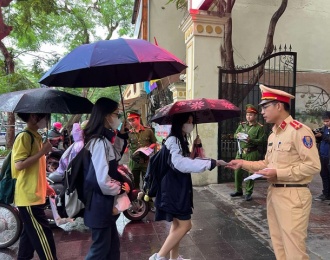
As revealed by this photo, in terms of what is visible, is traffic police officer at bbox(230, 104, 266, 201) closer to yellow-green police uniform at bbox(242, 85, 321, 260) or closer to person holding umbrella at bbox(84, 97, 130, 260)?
yellow-green police uniform at bbox(242, 85, 321, 260)

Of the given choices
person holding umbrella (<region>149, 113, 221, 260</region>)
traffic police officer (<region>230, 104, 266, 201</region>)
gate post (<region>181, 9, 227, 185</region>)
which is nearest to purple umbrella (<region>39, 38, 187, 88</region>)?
person holding umbrella (<region>149, 113, 221, 260</region>)

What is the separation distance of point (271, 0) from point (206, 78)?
5.43 meters

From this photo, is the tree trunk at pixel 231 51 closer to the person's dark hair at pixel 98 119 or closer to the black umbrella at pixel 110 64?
the black umbrella at pixel 110 64

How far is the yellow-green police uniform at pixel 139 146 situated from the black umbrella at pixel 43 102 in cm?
267

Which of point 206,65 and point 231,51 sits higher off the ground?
point 231,51

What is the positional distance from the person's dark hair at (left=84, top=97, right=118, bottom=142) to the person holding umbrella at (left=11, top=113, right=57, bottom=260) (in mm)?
684

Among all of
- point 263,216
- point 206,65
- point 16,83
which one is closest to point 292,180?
point 263,216

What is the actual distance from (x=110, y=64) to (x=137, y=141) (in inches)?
143

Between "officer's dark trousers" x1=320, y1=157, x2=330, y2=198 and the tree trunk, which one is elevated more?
the tree trunk

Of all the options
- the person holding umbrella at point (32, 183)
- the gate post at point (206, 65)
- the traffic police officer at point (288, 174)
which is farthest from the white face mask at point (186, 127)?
the gate post at point (206, 65)

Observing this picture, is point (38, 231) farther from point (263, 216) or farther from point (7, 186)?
point (263, 216)

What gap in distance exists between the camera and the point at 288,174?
2604 millimetres

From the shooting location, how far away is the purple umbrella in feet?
8.22

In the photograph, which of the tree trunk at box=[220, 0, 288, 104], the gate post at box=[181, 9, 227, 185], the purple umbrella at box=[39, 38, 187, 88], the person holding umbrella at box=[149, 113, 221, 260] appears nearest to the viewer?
the purple umbrella at box=[39, 38, 187, 88]
